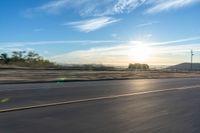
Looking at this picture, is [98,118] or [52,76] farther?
[52,76]

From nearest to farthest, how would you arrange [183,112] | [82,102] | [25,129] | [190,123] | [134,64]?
[25,129] < [190,123] < [183,112] < [82,102] < [134,64]

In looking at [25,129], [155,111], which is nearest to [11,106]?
[25,129]

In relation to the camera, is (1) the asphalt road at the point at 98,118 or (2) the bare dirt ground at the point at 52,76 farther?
(2) the bare dirt ground at the point at 52,76

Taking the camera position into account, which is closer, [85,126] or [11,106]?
[85,126]

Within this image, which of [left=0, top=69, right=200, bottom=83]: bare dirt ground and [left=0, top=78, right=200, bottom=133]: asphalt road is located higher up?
[left=0, top=69, right=200, bottom=83]: bare dirt ground

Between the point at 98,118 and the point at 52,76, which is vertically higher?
the point at 52,76

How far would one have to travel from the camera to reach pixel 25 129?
8156 mm

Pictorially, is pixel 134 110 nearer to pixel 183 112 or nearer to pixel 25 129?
pixel 183 112

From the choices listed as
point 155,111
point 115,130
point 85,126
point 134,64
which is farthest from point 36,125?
point 134,64

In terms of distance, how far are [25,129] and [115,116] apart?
305 cm

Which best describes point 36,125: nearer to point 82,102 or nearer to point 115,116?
point 115,116

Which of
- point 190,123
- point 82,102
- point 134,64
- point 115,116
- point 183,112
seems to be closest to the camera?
point 190,123

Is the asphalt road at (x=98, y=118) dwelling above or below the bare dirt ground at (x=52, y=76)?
below

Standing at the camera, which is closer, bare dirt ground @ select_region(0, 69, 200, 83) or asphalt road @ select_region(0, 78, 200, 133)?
asphalt road @ select_region(0, 78, 200, 133)
